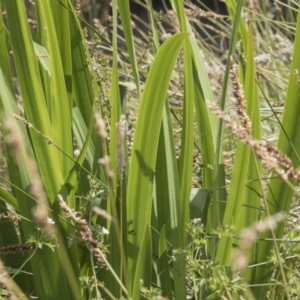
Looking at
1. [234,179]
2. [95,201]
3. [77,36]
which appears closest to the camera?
[234,179]

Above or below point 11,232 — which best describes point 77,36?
above

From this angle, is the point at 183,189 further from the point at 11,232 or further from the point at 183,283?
the point at 11,232

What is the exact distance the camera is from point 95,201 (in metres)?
1.49

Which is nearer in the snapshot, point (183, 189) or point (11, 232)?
point (183, 189)

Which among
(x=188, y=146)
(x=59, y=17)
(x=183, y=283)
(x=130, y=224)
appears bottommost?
(x=183, y=283)

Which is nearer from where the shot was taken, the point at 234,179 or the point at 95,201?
the point at 234,179

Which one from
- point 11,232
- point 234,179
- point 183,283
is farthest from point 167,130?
point 11,232

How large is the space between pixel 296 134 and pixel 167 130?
27cm

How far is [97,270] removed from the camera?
4.80ft

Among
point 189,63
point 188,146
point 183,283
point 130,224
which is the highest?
point 189,63

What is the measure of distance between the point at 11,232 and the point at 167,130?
438 mm

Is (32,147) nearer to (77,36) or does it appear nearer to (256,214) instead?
(77,36)

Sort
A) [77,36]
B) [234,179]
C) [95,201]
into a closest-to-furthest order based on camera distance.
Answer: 1. [234,179]
2. [95,201]
3. [77,36]

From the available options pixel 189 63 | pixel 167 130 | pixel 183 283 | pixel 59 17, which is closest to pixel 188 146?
pixel 167 130
